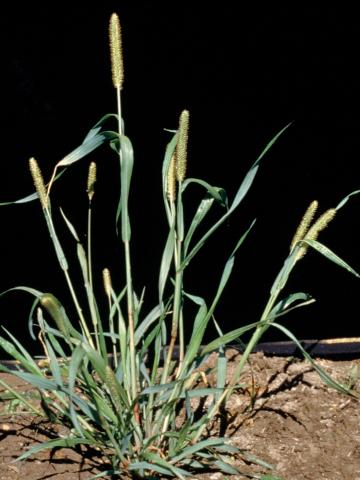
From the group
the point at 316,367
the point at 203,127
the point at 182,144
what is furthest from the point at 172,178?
the point at 203,127

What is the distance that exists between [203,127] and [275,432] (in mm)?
1192

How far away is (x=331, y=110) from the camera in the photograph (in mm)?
2281

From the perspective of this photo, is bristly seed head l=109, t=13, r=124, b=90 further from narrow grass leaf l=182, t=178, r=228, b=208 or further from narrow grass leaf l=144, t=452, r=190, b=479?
narrow grass leaf l=144, t=452, r=190, b=479

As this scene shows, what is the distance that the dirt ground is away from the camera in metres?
1.38

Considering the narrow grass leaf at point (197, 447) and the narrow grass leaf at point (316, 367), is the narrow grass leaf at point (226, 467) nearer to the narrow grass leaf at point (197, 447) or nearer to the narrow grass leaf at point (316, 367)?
the narrow grass leaf at point (197, 447)

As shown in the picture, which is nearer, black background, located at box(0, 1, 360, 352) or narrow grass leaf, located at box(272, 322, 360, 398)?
narrow grass leaf, located at box(272, 322, 360, 398)

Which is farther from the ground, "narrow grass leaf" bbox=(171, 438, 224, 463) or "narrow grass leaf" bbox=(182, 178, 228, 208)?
"narrow grass leaf" bbox=(182, 178, 228, 208)

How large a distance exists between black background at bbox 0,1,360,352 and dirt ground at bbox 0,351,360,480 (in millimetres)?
496

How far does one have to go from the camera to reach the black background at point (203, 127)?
2037 mm

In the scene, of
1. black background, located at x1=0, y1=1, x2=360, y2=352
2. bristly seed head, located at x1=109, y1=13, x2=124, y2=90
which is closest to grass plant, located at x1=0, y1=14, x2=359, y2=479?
bristly seed head, located at x1=109, y1=13, x2=124, y2=90

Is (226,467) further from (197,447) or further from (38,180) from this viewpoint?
(38,180)

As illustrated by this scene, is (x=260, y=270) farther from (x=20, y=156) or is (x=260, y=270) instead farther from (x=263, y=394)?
(x=20, y=156)

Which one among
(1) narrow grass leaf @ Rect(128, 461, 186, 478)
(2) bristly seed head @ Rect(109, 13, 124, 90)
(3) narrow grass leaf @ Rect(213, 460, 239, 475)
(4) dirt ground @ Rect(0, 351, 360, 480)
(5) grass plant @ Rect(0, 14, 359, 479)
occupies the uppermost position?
(2) bristly seed head @ Rect(109, 13, 124, 90)

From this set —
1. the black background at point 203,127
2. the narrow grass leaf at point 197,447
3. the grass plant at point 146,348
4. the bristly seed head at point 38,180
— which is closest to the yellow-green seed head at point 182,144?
the grass plant at point 146,348
